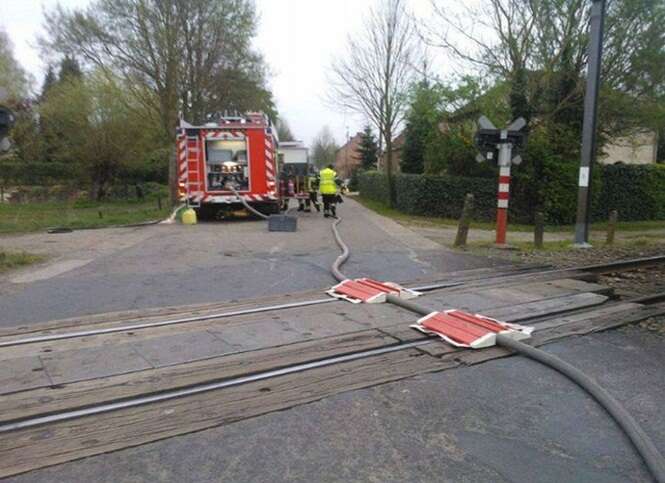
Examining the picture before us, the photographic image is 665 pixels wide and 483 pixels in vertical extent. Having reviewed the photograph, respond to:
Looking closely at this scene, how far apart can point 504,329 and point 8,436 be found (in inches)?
158

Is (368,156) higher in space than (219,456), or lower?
higher

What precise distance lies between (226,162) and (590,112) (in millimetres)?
10377

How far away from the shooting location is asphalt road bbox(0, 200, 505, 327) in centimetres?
657

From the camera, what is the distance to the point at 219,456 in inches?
117

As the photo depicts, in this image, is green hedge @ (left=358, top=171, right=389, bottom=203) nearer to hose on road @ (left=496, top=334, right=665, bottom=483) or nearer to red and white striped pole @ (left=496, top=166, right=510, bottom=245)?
red and white striped pole @ (left=496, top=166, right=510, bottom=245)

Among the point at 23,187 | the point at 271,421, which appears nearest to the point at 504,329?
the point at 271,421

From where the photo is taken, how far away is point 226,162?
16.8 metres

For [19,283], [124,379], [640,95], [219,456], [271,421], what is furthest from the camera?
[640,95]

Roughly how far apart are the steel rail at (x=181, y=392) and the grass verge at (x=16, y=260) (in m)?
6.09

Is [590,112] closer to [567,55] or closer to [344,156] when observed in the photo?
[567,55]

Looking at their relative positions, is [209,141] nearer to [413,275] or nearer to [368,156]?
[413,275]

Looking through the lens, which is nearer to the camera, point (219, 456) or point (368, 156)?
point (219, 456)

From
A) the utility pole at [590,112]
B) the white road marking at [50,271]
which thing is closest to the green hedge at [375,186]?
the utility pole at [590,112]

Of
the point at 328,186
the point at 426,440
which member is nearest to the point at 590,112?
the point at 328,186
